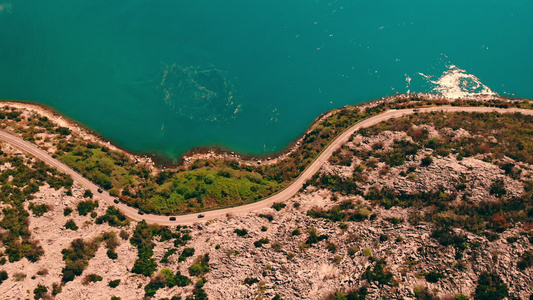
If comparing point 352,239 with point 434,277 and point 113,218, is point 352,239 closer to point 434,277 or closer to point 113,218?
point 434,277

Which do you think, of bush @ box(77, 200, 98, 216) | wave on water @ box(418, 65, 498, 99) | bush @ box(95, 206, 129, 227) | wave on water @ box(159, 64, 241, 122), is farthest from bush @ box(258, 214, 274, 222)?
wave on water @ box(418, 65, 498, 99)

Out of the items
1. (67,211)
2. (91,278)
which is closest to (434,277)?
(91,278)

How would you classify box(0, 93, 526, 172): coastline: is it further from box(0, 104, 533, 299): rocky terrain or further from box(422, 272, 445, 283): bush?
box(422, 272, 445, 283): bush

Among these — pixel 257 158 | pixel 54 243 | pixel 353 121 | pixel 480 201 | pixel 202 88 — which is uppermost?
pixel 202 88

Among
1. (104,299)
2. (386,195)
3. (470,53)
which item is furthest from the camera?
(470,53)

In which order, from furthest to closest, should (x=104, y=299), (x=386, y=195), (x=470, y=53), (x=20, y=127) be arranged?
(x=470, y=53) → (x=20, y=127) → (x=386, y=195) → (x=104, y=299)

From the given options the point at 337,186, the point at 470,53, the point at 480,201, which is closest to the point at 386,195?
the point at 337,186

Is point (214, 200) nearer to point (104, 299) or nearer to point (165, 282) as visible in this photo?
point (165, 282)
